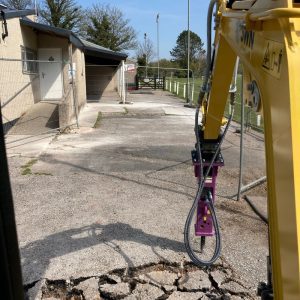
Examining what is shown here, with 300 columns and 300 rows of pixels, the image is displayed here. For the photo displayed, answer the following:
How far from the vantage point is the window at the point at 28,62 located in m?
15.0

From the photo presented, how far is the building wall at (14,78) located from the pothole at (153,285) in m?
8.24

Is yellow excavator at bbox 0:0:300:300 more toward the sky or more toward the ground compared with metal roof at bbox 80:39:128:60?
more toward the ground

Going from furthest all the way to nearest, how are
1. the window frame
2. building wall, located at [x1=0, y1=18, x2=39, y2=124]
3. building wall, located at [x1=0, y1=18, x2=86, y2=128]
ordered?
the window frame, building wall, located at [x1=0, y1=18, x2=86, y2=128], building wall, located at [x1=0, y1=18, x2=39, y2=124]

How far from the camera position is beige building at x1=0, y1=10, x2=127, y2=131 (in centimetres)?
1244

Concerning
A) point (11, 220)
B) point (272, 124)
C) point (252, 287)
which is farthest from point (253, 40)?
point (252, 287)

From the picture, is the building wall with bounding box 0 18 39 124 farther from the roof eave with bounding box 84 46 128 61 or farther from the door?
the roof eave with bounding box 84 46 128 61

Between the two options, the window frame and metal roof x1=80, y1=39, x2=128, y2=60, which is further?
metal roof x1=80, y1=39, x2=128, y2=60

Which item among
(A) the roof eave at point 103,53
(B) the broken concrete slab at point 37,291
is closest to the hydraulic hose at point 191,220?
(B) the broken concrete slab at point 37,291

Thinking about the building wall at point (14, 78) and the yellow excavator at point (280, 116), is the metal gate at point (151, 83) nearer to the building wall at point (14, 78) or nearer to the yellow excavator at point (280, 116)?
the building wall at point (14, 78)

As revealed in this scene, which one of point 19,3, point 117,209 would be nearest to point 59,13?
point 19,3

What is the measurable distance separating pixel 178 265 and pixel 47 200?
2865 millimetres

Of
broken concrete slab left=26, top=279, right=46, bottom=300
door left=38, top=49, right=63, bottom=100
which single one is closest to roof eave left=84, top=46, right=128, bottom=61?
door left=38, top=49, right=63, bottom=100

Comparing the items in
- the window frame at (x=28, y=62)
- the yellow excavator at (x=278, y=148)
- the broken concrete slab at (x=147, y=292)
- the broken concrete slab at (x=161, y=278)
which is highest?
the window frame at (x=28, y=62)

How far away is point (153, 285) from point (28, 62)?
44.4ft
